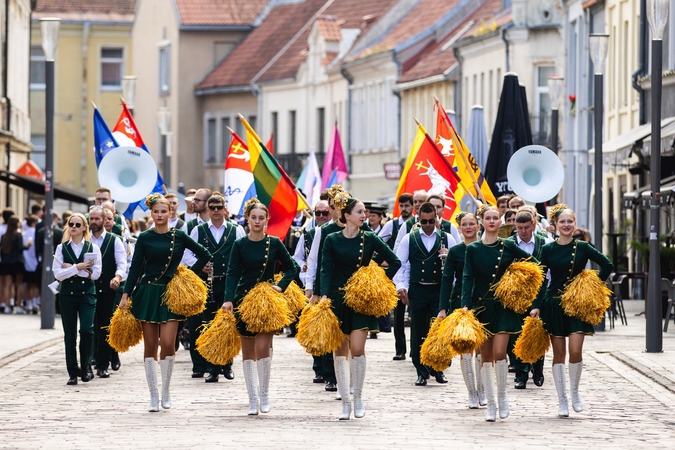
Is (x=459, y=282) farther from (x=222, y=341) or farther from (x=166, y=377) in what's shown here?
(x=166, y=377)

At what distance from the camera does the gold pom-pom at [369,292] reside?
13.9 m

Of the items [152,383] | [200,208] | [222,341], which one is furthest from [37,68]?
[222,341]

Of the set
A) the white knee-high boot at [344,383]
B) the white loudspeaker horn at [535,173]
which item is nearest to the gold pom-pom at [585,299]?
the white knee-high boot at [344,383]

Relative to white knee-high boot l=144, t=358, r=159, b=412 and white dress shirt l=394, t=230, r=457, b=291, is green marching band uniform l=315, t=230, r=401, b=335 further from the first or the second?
white dress shirt l=394, t=230, r=457, b=291

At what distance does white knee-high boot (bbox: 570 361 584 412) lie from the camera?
1438cm

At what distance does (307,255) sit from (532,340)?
5.13 meters

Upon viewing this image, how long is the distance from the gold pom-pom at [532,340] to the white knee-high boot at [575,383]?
302 millimetres

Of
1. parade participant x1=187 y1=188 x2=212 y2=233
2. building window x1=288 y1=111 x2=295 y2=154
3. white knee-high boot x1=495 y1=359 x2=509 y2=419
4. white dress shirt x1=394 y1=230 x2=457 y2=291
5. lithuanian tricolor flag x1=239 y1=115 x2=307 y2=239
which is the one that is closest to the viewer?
white knee-high boot x1=495 y1=359 x2=509 y2=419

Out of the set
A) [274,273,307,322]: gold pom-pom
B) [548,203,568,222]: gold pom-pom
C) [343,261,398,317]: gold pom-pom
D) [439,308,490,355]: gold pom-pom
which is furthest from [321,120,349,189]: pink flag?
[439,308,490,355]: gold pom-pom

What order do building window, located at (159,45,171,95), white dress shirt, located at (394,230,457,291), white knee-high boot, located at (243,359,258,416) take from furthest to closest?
building window, located at (159,45,171,95) < white dress shirt, located at (394,230,457,291) < white knee-high boot, located at (243,359,258,416)

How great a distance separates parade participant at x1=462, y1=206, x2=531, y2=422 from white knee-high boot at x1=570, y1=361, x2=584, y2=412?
0.61 meters

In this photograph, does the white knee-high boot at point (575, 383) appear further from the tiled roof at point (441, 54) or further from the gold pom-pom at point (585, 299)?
the tiled roof at point (441, 54)

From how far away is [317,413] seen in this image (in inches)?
570

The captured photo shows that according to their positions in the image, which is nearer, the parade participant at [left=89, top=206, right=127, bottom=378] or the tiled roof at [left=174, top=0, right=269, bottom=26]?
the parade participant at [left=89, top=206, right=127, bottom=378]
